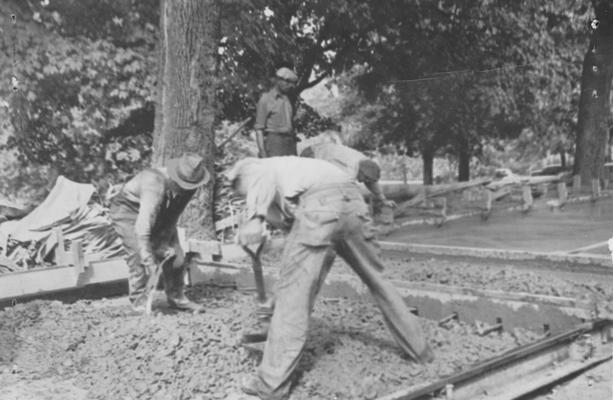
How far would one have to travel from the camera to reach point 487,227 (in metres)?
13.2

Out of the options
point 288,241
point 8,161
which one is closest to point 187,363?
point 288,241

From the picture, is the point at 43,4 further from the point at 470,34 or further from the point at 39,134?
the point at 470,34

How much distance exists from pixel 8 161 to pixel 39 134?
59.4 inches

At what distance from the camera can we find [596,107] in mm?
13461

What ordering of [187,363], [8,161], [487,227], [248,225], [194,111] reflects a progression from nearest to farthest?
1. [248,225]
2. [187,363]
3. [194,111]
4. [487,227]
5. [8,161]

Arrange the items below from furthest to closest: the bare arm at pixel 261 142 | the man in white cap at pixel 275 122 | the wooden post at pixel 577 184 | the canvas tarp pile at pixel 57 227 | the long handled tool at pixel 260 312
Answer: the wooden post at pixel 577 184
the bare arm at pixel 261 142
the man in white cap at pixel 275 122
the canvas tarp pile at pixel 57 227
the long handled tool at pixel 260 312

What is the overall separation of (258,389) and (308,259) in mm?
867

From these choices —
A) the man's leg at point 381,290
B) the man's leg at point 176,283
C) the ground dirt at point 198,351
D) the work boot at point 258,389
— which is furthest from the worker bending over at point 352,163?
the work boot at point 258,389

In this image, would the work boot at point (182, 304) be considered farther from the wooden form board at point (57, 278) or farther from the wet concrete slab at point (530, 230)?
the wet concrete slab at point (530, 230)

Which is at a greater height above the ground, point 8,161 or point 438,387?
point 8,161

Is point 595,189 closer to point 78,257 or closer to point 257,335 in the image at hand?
point 78,257

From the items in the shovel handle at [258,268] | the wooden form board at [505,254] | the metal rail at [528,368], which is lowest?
the metal rail at [528,368]

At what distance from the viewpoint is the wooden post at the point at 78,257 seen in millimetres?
7539


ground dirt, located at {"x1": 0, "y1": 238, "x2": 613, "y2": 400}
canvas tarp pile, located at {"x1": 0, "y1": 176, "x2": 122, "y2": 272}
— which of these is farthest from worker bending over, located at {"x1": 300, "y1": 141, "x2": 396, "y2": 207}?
canvas tarp pile, located at {"x1": 0, "y1": 176, "x2": 122, "y2": 272}
